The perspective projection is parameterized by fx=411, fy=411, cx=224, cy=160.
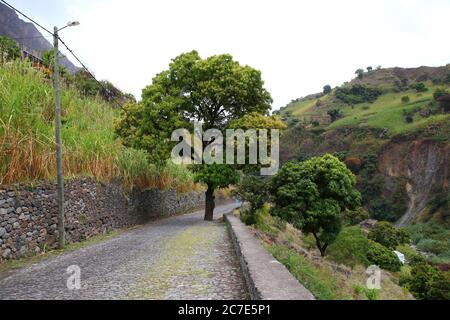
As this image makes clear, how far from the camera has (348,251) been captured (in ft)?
104

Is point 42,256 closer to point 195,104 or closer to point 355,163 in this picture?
point 195,104

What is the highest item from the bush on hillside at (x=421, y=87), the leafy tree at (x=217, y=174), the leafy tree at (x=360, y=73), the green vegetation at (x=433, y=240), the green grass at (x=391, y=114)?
the leafy tree at (x=360, y=73)

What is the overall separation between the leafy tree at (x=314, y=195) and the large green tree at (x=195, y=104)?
620cm

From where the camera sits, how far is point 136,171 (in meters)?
20.7

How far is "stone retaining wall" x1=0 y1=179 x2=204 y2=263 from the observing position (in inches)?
382

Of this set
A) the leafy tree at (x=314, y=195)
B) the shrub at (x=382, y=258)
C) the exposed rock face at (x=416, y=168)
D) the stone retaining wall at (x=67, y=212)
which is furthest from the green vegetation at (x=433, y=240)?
the stone retaining wall at (x=67, y=212)

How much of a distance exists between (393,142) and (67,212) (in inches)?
3241

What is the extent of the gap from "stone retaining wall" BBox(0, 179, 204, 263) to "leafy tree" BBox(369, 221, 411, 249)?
30.9 metres

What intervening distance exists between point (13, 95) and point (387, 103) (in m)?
117

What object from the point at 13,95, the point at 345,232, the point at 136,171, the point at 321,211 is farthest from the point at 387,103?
the point at 13,95

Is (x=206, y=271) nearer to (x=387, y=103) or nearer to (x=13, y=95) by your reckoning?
(x=13, y=95)

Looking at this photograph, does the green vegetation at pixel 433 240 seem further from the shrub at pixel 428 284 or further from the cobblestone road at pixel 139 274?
the cobblestone road at pixel 139 274

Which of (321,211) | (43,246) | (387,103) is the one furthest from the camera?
(387,103)

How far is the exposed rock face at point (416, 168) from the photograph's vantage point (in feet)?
246
